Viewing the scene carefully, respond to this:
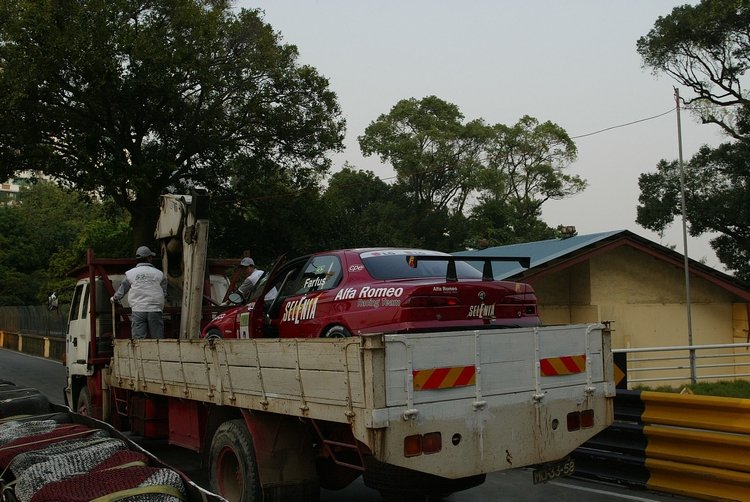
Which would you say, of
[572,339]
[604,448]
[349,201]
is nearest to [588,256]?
[604,448]

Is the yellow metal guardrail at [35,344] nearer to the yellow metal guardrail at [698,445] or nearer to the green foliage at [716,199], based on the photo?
the yellow metal guardrail at [698,445]

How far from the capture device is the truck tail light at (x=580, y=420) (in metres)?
5.68

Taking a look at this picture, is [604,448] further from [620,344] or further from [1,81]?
[1,81]

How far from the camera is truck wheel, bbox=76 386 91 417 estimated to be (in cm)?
1036

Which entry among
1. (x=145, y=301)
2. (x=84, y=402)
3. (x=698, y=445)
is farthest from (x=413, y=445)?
(x=84, y=402)

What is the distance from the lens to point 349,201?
51250 mm

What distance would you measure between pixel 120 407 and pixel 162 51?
46.0ft

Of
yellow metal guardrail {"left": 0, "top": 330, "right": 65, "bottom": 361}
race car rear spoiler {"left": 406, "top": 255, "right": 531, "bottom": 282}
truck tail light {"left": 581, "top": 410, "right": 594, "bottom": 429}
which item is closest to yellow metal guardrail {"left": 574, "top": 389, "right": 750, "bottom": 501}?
truck tail light {"left": 581, "top": 410, "right": 594, "bottom": 429}

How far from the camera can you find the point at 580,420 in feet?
18.9

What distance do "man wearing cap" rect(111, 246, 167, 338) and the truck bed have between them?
334 cm

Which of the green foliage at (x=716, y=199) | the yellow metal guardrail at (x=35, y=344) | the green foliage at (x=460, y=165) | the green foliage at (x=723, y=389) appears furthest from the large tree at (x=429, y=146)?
the green foliage at (x=723, y=389)

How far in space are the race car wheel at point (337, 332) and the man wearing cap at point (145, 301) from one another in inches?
145

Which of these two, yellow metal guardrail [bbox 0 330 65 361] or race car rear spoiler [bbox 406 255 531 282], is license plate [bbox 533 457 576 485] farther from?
yellow metal guardrail [bbox 0 330 65 361]

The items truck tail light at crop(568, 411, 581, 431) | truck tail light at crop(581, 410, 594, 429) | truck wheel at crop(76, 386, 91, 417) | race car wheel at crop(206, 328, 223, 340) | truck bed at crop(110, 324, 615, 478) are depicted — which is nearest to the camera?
truck bed at crop(110, 324, 615, 478)
